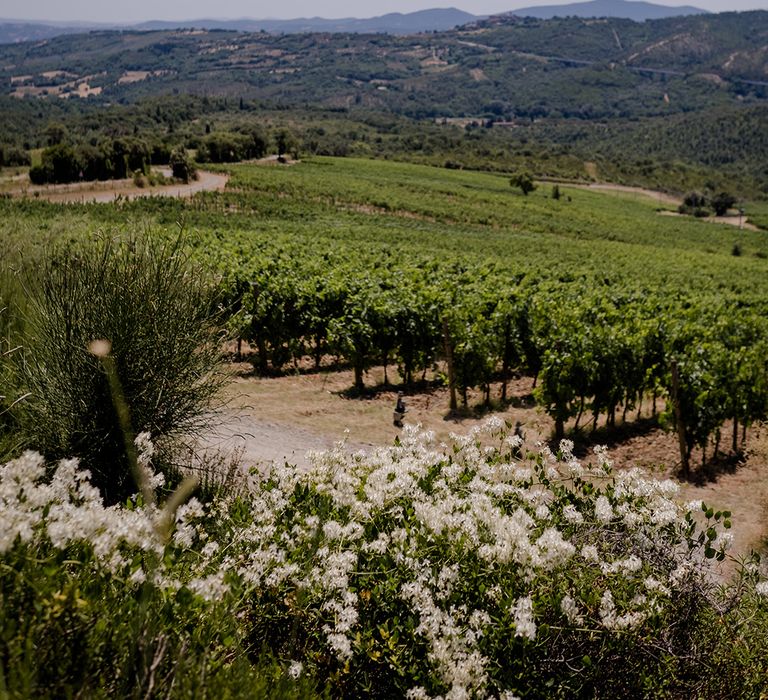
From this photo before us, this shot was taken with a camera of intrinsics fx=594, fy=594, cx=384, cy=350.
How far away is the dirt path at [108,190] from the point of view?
54.9 m

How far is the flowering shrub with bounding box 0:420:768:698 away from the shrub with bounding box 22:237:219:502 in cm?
172

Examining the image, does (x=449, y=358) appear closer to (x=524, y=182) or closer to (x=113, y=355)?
(x=113, y=355)

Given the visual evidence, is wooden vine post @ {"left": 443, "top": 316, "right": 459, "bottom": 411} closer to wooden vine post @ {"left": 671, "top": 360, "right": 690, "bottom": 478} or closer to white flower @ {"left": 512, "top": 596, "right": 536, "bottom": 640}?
wooden vine post @ {"left": 671, "top": 360, "right": 690, "bottom": 478}

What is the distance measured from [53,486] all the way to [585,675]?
343cm

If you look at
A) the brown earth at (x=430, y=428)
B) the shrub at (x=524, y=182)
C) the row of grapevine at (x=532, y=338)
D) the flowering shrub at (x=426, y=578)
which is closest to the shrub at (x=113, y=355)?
the flowering shrub at (x=426, y=578)

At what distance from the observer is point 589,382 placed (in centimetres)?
1155

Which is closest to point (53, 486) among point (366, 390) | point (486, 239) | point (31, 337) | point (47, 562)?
point (47, 562)

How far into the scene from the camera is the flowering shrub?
314 cm

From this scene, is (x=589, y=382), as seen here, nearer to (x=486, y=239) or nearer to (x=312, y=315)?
(x=312, y=315)

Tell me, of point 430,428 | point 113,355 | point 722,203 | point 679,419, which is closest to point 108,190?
point 430,428

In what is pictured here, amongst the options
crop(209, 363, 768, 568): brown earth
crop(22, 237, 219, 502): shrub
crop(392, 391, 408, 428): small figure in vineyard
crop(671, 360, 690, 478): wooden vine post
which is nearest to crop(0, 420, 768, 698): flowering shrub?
crop(22, 237, 219, 502): shrub

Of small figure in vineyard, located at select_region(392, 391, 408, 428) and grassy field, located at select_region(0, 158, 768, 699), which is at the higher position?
grassy field, located at select_region(0, 158, 768, 699)

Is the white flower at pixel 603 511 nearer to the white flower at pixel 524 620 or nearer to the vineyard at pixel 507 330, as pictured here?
the white flower at pixel 524 620

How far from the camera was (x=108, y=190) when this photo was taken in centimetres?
5944
